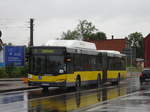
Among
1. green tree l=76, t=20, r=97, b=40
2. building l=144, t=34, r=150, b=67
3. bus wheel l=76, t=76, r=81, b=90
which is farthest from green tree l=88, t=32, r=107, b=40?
bus wheel l=76, t=76, r=81, b=90

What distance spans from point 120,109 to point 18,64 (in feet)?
114

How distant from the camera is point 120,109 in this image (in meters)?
15.9

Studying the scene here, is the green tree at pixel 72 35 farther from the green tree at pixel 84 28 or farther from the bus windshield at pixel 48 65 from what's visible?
the bus windshield at pixel 48 65

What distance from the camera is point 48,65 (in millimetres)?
26906

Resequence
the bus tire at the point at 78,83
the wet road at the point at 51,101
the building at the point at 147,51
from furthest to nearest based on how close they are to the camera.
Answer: the building at the point at 147,51, the bus tire at the point at 78,83, the wet road at the point at 51,101

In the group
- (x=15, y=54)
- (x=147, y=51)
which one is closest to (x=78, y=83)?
(x=15, y=54)

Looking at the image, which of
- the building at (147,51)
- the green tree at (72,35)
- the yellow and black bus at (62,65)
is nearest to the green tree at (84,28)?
the green tree at (72,35)

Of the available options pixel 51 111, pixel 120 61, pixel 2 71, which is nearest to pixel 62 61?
pixel 51 111

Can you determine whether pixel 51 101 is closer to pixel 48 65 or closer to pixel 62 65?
pixel 62 65

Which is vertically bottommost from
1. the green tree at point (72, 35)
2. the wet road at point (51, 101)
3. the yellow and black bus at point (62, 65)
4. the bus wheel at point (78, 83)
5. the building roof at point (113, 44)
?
the wet road at point (51, 101)

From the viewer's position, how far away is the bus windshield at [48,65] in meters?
26.7

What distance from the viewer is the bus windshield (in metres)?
26.7

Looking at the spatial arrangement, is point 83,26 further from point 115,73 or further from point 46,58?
point 46,58

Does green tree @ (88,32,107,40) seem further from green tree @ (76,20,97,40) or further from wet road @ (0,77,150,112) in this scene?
wet road @ (0,77,150,112)
